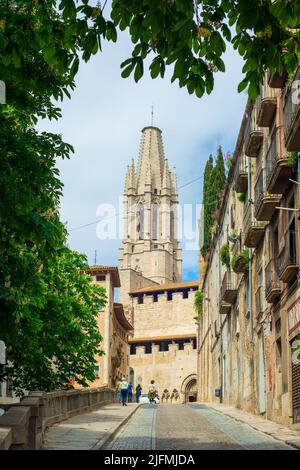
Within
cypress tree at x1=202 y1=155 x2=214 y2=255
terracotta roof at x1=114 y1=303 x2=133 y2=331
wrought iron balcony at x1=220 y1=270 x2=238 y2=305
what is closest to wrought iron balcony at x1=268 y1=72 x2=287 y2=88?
wrought iron balcony at x1=220 y1=270 x2=238 y2=305

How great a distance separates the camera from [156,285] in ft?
342

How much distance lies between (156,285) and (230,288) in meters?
70.1

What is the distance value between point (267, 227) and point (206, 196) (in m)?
29.9

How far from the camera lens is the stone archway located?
3506 inches

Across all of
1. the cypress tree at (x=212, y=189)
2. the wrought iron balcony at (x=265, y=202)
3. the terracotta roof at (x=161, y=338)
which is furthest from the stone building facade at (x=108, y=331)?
the wrought iron balcony at (x=265, y=202)

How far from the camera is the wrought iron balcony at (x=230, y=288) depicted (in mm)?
32475

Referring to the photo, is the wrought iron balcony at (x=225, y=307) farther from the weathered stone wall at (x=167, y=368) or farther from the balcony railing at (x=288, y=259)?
the weathered stone wall at (x=167, y=368)

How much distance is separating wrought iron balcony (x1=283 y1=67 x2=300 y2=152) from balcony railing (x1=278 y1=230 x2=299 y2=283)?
9.21 feet

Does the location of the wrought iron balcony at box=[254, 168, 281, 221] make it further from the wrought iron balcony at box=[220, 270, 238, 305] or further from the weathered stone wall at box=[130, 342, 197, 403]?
the weathered stone wall at box=[130, 342, 197, 403]

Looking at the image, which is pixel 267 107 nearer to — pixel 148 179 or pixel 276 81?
pixel 276 81

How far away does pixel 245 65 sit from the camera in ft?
23.6

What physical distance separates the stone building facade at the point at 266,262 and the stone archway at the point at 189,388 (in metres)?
53.0
